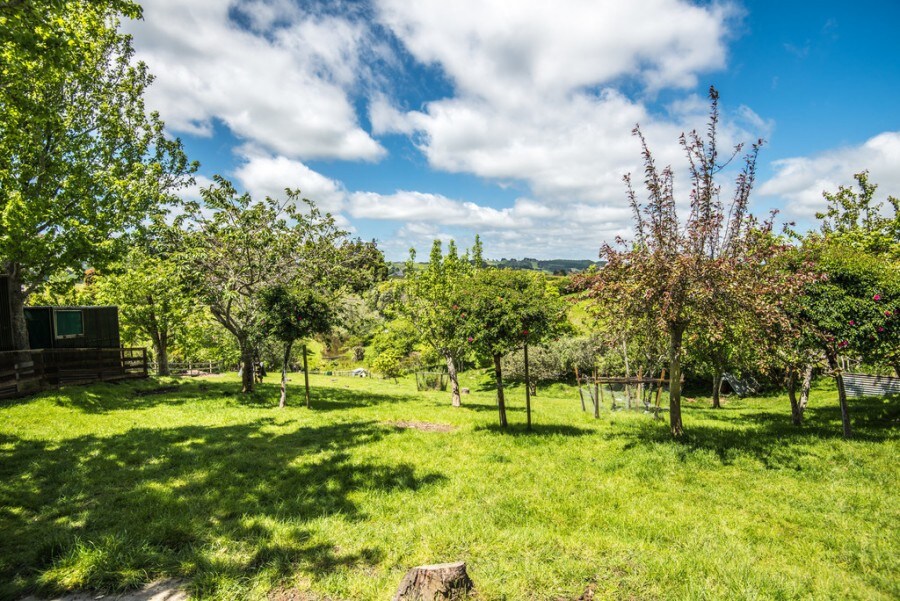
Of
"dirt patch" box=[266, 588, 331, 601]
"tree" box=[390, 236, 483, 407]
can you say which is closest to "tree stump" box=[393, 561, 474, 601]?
"dirt patch" box=[266, 588, 331, 601]

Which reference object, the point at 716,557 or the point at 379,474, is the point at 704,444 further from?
the point at 379,474

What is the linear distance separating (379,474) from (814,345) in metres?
11.3

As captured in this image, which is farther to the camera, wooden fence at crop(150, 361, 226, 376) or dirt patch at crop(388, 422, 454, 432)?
wooden fence at crop(150, 361, 226, 376)

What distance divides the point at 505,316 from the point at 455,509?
17.5 feet

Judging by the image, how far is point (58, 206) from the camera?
47.7 ft

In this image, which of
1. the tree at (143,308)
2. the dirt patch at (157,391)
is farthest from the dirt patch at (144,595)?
the dirt patch at (157,391)

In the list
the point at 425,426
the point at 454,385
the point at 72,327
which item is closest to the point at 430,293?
the point at 454,385

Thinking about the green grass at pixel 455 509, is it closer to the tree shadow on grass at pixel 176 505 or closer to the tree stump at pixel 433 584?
the tree shadow on grass at pixel 176 505

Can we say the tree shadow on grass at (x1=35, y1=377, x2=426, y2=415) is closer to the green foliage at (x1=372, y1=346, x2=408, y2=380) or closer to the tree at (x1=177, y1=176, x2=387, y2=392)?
the tree at (x1=177, y1=176, x2=387, y2=392)

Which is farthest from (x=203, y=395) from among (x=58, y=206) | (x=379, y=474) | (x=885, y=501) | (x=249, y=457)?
(x=885, y=501)

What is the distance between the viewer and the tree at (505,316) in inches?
432

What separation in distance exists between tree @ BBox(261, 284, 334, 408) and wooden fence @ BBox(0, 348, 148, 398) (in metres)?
9.15

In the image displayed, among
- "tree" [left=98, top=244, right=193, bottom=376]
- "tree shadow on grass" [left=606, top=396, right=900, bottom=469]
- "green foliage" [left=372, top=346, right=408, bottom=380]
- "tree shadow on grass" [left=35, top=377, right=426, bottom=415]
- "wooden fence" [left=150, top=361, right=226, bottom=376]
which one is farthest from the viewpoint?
"green foliage" [left=372, top=346, right=408, bottom=380]

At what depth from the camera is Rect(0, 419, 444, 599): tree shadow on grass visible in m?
4.97
